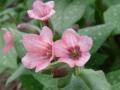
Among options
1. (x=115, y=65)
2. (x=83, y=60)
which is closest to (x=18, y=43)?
(x=83, y=60)

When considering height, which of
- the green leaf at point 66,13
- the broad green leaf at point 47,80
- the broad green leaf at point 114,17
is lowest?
the green leaf at point 66,13

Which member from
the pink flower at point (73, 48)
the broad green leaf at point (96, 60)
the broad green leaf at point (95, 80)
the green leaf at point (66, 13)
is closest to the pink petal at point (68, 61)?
the pink flower at point (73, 48)

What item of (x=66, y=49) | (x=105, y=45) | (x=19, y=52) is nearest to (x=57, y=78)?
(x=66, y=49)

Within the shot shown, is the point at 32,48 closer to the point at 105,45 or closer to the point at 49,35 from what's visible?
the point at 49,35

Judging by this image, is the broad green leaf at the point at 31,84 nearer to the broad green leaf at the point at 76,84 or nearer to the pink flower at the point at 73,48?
the broad green leaf at the point at 76,84

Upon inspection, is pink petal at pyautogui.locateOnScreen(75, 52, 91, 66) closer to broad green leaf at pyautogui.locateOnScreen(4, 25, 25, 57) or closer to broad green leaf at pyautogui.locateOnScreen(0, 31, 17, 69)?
broad green leaf at pyautogui.locateOnScreen(4, 25, 25, 57)

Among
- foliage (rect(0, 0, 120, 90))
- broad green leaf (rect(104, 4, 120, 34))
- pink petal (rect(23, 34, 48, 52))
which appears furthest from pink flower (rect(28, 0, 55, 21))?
broad green leaf (rect(104, 4, 120, 34))

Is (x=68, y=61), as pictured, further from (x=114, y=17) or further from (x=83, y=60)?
(x=114, y=17)
